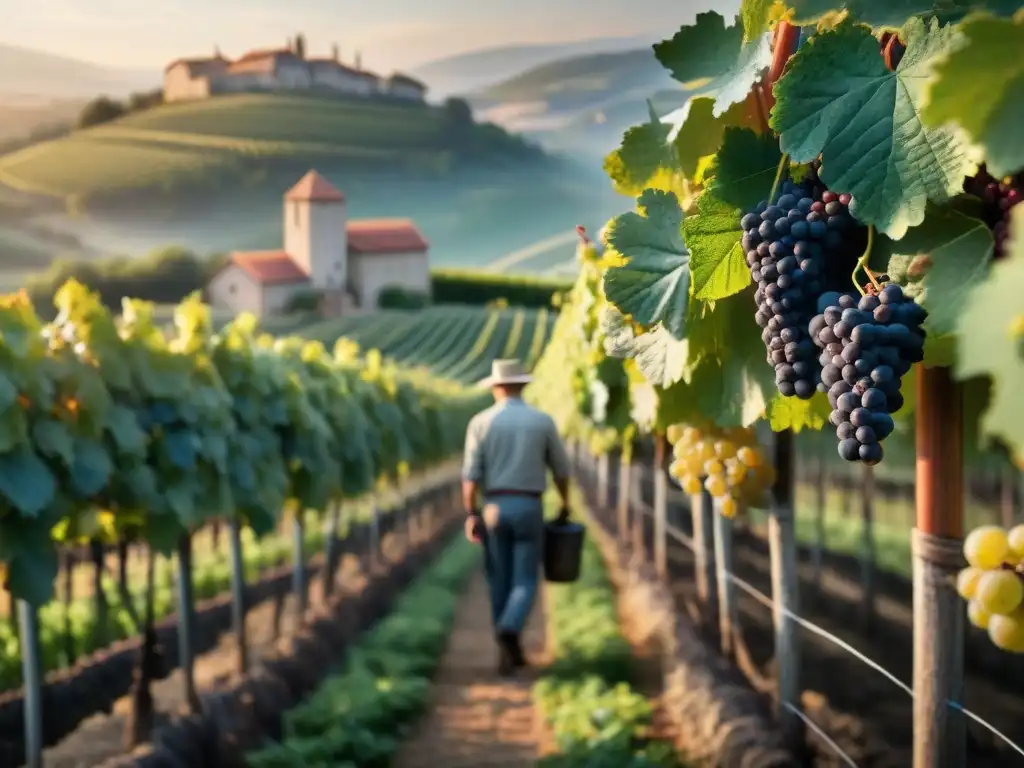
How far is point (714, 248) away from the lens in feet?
5.04

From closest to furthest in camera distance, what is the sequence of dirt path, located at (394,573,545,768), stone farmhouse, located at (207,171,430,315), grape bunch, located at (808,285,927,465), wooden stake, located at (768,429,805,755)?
grape bunch, located at (808,285,927,465) < wooden stake, located at (768,429,805,755) < dirt path, located at (394,573,545,768) < stone farmhouse, located at (207,171,430,315)

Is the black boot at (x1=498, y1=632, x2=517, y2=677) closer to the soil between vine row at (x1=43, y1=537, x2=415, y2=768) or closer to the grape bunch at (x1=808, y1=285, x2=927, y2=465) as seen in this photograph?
the soil between vine row at (x1=43, y1=537, x2=415, y2=768)

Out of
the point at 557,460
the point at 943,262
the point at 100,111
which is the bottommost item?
the point at 557,460

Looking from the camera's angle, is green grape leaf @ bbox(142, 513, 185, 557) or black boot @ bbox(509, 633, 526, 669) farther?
black boot @ bbox(509, 633, 526, 669)

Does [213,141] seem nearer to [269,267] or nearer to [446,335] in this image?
[269,267]

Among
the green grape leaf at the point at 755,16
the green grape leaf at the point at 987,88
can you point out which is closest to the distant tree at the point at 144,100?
the green grape leaf at the point at 755,16

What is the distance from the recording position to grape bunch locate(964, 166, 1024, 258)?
1.27m

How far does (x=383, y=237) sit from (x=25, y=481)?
59124 millimetres

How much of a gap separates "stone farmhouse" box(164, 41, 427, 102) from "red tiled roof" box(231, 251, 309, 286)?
48.8ft

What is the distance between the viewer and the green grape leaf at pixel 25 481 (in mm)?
3523

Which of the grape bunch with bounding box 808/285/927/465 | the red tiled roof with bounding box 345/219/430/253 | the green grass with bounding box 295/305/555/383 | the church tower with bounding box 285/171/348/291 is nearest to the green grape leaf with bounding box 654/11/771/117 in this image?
the grape bunch with bounding box 808/285/927/465

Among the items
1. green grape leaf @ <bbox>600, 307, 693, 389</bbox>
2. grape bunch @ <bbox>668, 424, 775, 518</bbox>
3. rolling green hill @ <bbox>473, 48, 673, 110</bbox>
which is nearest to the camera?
green grape leaf @ <bbox>600, 307, 693, 389</bbox>

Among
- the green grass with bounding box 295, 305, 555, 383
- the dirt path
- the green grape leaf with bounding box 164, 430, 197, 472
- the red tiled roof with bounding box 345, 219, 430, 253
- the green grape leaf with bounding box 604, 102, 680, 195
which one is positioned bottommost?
the dirt path

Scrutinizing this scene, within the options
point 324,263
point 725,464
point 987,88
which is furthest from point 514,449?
point 324,263
